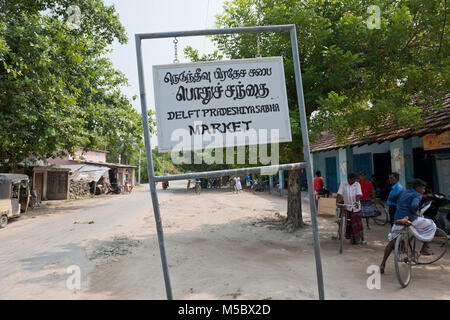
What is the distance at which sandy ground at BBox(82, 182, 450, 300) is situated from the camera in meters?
4.00

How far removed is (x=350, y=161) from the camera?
12.9 metres

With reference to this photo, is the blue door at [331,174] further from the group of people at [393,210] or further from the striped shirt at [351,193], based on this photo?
the striped shirt at [351,193]

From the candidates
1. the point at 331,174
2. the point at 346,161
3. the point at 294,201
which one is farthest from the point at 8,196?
the point at 331,174

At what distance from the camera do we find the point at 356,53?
24.2 ft

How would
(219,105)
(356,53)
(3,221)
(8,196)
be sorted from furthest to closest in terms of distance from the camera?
(8,196) < (3,221) < (356,53) < (219,105)

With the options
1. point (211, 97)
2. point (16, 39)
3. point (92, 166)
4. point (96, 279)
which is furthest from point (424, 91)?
point (92, 166)

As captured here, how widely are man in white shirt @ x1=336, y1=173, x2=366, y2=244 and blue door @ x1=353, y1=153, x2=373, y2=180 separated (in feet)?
28.5

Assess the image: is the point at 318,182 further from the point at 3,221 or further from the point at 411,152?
the point at 3,221

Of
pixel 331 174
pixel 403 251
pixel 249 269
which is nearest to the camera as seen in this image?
pixel 403 251

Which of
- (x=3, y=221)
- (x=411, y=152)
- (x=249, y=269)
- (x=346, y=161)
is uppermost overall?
(x=411, y=152)

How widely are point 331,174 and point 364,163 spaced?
2784 mm

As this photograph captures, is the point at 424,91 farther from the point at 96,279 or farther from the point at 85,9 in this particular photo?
the point at 85,9

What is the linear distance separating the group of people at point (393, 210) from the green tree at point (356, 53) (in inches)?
53.8
